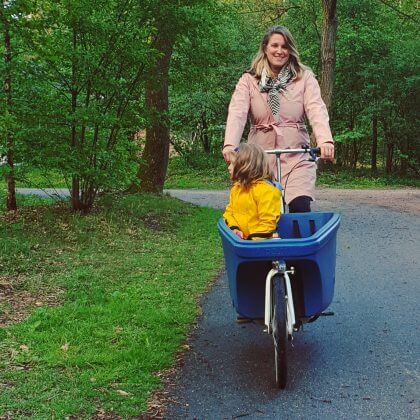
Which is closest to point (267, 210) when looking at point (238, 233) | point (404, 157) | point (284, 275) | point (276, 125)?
point (238, 233)

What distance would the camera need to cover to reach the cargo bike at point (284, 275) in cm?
363

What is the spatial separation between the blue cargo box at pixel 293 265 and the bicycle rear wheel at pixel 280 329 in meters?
0.17

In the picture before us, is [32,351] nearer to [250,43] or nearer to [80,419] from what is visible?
[80,419]

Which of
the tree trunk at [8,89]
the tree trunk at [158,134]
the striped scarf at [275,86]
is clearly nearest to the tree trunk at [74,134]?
the tree trunk at [8,89]

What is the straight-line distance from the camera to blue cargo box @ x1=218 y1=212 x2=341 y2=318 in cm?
362

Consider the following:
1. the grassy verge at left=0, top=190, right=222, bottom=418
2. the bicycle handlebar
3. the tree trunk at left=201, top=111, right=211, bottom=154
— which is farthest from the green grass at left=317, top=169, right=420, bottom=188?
the bicycle handlebar

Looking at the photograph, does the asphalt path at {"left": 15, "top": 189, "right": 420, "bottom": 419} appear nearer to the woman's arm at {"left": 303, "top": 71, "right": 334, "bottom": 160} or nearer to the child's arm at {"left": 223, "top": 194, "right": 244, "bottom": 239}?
the child's arm at {"left": 223, "top": 194, "right": 244, "bottom": 239}

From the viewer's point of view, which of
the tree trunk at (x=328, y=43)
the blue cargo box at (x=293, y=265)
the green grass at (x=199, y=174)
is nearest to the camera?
the blue cargo box at (x=293, y=265)

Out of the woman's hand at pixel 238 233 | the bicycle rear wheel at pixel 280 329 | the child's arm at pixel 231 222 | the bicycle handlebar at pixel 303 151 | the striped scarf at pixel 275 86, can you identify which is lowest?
the bicycle rear wheel at pixel 280 329

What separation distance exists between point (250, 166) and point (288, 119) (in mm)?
868

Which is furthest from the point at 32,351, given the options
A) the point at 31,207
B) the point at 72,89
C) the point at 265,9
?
the point at 265,9

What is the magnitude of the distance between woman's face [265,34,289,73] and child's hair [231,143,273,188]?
0.90m

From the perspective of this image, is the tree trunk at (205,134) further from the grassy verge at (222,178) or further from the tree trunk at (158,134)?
the tree trunk at (158,134)

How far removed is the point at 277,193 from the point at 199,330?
1.46 m
